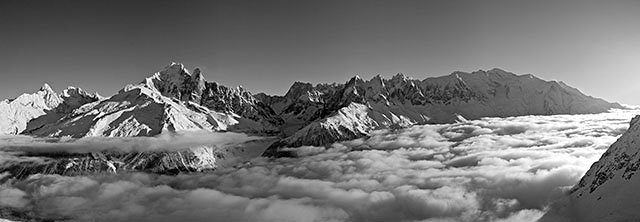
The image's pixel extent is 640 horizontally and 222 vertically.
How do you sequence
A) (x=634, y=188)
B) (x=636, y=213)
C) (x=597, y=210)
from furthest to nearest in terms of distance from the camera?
(x=597, y=210)
(x=634, y=188)
(x=636, y=213)

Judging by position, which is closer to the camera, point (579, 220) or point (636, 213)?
point (636, 213)

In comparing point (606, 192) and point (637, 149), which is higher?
point (637, 149)

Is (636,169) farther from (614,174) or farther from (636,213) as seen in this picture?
(636,213)

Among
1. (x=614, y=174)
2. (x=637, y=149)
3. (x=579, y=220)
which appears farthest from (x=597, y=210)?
(x=637, y=149)

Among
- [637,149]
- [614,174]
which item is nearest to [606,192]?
[614,174]

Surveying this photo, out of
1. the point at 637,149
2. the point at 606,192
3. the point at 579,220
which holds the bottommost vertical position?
the point at 579,220

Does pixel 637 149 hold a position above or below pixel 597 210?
above

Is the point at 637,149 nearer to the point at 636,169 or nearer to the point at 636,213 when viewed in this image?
the point at 636,169

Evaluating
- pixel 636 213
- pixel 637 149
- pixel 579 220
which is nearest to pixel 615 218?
pixel 636 213

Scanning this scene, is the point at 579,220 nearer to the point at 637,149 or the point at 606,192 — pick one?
the point at 606,192

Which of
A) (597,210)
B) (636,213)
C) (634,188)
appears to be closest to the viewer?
(636,213)
